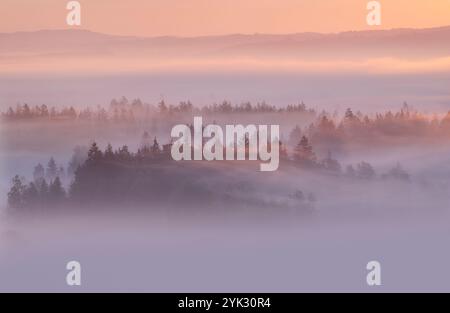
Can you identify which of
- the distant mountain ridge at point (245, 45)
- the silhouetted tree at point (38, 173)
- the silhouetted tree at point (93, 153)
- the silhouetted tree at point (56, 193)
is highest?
the distant mountain ridge at point (245, 45)

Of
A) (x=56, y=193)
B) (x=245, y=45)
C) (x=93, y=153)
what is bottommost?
(x=56, y=193)

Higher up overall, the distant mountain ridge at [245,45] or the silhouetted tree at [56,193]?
the distant mountain ridge at [245,45]

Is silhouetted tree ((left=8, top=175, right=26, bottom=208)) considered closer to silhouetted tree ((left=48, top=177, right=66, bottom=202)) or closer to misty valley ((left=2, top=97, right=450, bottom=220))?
misty valley ((left=2, top=97, right=450, bottom=220))

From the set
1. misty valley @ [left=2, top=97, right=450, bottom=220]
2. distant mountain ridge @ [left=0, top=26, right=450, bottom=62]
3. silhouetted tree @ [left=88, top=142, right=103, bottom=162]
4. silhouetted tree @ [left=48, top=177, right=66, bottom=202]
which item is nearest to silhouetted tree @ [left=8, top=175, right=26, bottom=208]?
misty valley @ [left=2, top=97, right=450, bottom=220]

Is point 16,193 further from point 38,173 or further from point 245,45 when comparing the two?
point 245,45

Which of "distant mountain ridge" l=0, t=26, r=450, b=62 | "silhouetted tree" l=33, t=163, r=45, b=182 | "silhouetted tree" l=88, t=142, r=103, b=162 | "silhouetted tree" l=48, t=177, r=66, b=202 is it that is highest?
"distant mountain ridge" l=0, t=26, r=450, b=62

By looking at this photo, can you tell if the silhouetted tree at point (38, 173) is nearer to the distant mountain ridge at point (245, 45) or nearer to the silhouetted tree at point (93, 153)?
the silhouetted tree at point (93, 153)

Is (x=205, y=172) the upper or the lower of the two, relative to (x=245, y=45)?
lower

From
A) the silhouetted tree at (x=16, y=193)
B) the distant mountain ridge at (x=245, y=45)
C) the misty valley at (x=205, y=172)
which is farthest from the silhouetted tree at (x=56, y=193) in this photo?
the distant mountain ridge at (x=245, y=45)

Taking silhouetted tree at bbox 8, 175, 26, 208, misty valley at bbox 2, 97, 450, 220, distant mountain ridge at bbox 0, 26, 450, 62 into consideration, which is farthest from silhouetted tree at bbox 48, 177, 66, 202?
distant mountain ridge at bbox 0, 26, 450, 62

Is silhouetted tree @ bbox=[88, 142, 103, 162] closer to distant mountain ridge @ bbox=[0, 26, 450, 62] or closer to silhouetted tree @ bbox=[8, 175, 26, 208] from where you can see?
silhouetted tree @ bbox=[8, 175, 26, 208]

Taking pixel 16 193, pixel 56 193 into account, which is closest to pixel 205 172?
pixel 56 193

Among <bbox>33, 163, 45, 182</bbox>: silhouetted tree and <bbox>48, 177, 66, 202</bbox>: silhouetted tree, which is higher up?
<bbox>33, 163, 45, 182</bbox>: silhouetted tree
